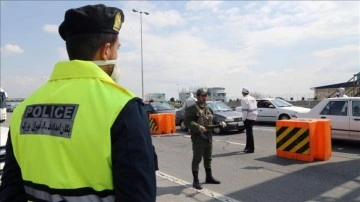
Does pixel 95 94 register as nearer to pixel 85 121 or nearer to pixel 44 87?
pixel 85 121

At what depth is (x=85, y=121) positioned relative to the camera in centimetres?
154

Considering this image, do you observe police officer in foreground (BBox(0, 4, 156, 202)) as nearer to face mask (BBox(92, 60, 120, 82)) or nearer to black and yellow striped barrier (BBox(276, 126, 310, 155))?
face mask (BBox(92, 60, 120, 82))

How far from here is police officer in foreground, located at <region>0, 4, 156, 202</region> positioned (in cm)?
150

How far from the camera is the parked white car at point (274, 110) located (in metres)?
19.7

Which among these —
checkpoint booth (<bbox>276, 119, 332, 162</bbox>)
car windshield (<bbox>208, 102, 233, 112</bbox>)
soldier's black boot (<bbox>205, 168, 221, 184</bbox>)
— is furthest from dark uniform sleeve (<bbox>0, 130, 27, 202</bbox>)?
car windshield (<bbox>208, 102, 233, 112</bbox>)

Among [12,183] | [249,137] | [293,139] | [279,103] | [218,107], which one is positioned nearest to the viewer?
A: [12,183]

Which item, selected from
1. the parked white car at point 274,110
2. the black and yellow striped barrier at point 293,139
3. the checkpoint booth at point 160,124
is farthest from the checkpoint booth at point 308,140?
the parked white car at point 274,110

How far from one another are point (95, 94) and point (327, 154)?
926 cm

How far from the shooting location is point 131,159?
1.48 meters

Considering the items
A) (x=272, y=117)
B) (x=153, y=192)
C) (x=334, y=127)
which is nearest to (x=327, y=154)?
(x=334, y=127)

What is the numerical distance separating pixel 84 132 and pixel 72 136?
0.19 feet

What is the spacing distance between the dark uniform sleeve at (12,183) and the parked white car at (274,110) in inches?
730

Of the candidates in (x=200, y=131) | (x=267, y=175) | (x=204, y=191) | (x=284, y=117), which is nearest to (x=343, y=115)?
(x=267, y=175)

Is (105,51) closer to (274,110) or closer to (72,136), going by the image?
(72,136)
